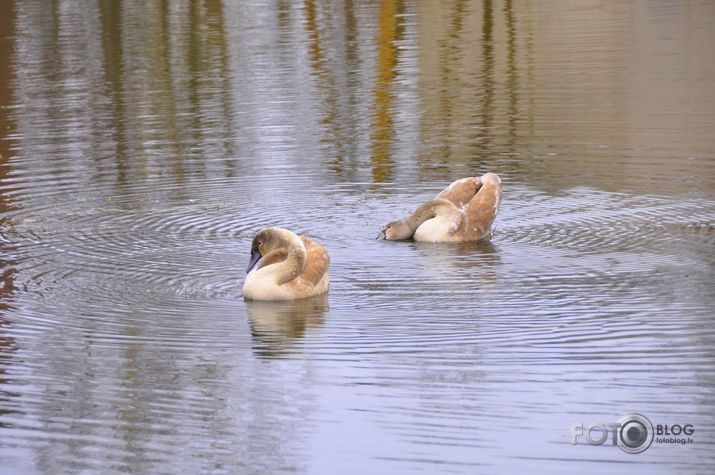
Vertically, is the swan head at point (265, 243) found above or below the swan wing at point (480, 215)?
above

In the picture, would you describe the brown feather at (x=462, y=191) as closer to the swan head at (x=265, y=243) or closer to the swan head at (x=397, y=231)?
the swan head at (x=397, y=231)

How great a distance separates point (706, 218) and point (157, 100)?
13.1m

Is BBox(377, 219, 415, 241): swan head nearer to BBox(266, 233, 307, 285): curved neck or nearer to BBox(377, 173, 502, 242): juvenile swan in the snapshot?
BBox(377, 173, 502, 242): juvenile swan

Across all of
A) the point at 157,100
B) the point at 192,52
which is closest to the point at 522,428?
the point at 157,100

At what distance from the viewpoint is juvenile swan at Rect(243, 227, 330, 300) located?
12.2 metres

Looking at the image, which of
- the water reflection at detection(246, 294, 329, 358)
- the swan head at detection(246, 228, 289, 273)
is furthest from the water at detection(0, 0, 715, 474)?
the swan head at detection(246, 228, 289, 273)

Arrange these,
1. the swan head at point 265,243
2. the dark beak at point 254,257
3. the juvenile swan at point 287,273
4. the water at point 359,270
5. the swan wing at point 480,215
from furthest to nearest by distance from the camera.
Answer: the swan wing at point 480,215, the dark beak at point 254,257, the swan head at point 265,243, the juvenile swan at point 287,273, the water at point 359,270

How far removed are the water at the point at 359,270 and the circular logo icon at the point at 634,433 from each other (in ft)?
0.31

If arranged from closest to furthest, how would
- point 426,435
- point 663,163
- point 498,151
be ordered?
point 426,435 < point 663,163 < point 498,151

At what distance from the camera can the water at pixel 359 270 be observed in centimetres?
893

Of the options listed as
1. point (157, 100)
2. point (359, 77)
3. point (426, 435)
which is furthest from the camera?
point (359, 77)

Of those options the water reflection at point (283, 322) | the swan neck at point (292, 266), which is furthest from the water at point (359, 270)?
the swan neck at point (292, 266)

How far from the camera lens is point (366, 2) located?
4403 centimetres

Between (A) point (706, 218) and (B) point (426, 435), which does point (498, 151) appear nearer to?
(A) point (706, 218)
